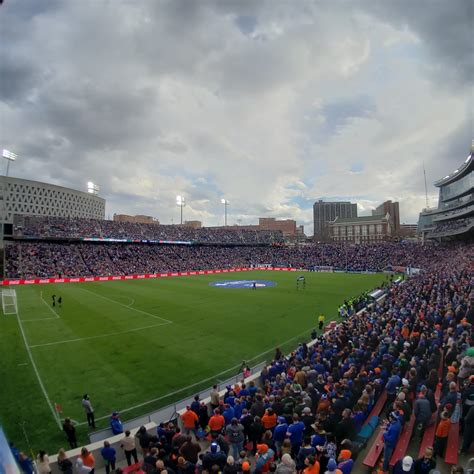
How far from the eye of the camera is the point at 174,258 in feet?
249

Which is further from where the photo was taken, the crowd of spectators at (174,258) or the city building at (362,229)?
the city building at (362,229)

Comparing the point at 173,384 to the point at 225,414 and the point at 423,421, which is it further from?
the point at 423,421

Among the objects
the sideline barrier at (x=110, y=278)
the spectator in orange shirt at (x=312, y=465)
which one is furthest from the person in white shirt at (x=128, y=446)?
the sideline barrier at (x=110, y=278)

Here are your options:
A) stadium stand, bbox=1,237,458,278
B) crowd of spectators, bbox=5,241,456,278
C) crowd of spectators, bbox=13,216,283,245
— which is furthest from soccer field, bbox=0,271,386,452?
crowd of spectators, bbox=13,216,283,245

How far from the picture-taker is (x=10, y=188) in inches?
5512

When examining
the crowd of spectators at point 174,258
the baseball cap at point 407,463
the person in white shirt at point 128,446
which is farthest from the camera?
the crowd of spectators at point 174,258

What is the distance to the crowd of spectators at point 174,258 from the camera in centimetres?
5687

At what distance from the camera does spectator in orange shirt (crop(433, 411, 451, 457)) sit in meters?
7.23

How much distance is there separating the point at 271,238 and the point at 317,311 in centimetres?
7223

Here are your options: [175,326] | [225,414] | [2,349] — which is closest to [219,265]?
[175,326]

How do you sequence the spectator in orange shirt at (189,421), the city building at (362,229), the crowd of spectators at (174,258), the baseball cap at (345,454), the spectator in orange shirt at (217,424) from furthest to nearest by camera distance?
the city building at (362,229)
the crowd of spectators at (174,258)
the spectator in orange shirt at (189,421)
the spectator in orange shirt at (217,424)
the baseball cap at (345,454)

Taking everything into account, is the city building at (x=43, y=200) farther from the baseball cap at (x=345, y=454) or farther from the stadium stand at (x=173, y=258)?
the baseball cap at (x=345, y=454)

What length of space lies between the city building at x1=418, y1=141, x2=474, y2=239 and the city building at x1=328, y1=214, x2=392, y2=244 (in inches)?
3347

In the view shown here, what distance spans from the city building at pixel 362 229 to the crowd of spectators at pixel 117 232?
85.3m
